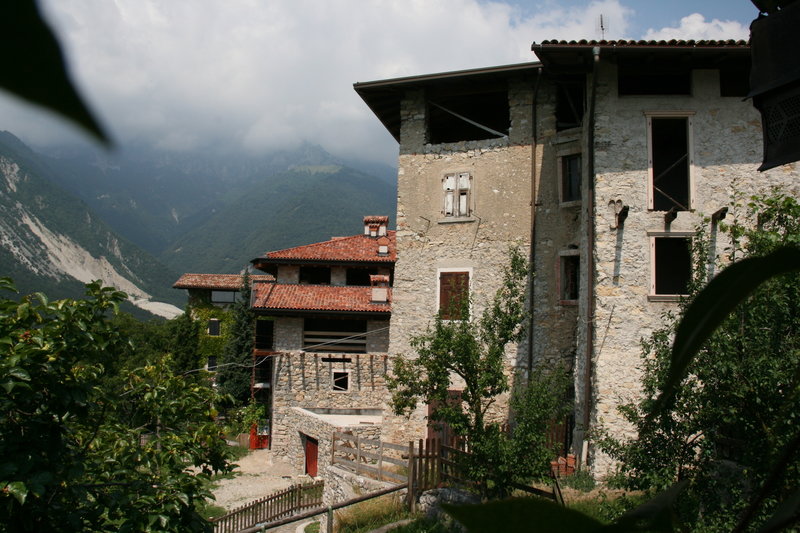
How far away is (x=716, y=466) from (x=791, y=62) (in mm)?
7177

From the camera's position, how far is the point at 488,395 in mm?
11750

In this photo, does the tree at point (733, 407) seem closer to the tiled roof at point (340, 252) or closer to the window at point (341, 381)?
the window at point (341, 381)

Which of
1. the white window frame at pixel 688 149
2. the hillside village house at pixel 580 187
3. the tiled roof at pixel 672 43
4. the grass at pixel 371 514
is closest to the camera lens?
the tiled roof at pixel 672 43

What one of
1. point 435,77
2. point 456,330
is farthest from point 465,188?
point 456,330

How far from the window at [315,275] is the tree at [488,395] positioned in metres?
14.9

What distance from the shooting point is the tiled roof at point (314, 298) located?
24125 mm

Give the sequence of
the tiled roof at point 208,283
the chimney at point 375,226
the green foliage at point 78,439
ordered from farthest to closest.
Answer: the tiled roof at point 208,283, the chimney at point 375,226, the green foliage at point 78,439

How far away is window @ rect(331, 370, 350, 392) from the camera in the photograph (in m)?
23.5

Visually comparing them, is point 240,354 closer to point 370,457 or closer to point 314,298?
point 314,298

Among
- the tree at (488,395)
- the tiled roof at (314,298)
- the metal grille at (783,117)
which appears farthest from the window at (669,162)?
the metal grille at (783,117)

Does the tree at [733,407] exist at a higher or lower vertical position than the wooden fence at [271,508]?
higher

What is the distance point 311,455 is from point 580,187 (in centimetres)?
1304

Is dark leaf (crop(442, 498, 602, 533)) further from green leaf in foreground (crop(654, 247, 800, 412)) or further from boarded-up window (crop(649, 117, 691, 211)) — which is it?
boarded-up window (crop(649, 117, 691, 211))

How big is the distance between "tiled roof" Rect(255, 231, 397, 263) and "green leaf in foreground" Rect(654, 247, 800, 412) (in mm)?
25111
